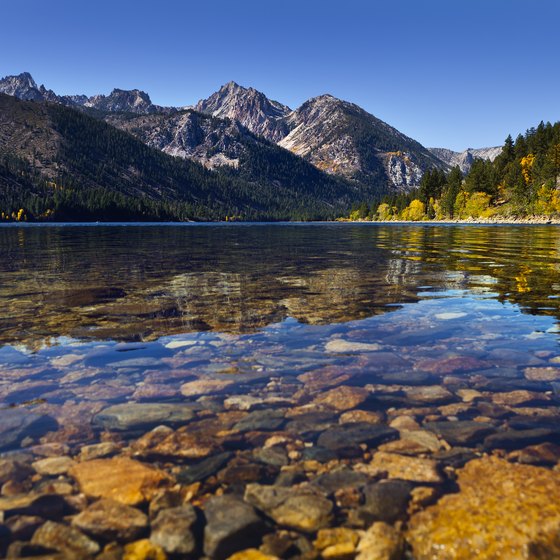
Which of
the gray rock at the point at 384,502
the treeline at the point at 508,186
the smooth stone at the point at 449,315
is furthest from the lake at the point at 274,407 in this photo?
the treeline at the point at 508,186

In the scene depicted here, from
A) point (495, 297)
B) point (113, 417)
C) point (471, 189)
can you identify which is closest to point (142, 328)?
point (113, 417)

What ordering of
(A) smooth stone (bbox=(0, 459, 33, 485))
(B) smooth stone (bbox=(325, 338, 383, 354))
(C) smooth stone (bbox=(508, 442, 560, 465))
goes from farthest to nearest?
1. (B) smooth stone (bbox=(325, 338, 383, 354))
2. (C) smooth stone (bbox=(508, 442, 560, 465))
3. (A) smooth stone (bbox=(0, 459, 33, 485))

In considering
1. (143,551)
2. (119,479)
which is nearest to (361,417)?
(119,479)

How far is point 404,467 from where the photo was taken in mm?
4816

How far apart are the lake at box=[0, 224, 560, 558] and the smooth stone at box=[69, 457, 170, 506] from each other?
0.02m

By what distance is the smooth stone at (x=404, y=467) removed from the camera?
182 inches

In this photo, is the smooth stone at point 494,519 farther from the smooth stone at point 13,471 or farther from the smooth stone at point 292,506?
the smooth stone at point 13,471

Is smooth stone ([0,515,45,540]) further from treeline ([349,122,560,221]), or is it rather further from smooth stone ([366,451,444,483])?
treeline ([349,122,560,221])

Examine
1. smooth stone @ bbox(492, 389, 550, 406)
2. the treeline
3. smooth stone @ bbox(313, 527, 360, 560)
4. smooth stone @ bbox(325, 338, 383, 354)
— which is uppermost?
the treeline

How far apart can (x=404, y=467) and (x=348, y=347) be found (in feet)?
15.6

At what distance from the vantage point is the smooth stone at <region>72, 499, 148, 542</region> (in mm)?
3771

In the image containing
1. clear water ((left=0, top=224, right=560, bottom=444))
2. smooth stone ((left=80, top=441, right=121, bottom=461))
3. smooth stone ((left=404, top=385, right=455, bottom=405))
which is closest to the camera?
smooth stone ((left=80, top=441, right=121, bottom=461))

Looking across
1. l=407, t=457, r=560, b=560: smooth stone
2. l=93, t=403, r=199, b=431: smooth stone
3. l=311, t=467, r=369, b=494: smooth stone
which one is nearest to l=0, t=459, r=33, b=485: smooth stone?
l=93, t=403, r=199, b=431: smooth stone

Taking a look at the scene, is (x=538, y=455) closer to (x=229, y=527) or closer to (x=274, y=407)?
(x=274, y=407)
